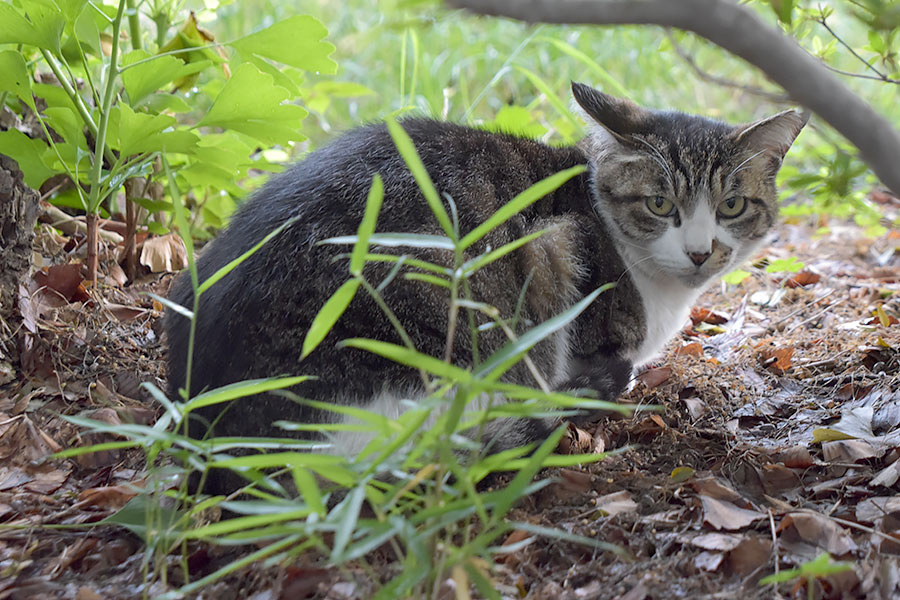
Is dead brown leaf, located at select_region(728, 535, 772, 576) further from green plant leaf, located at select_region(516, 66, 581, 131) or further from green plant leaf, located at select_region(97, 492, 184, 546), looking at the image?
green plant leaf, located at select_region(516, 66, 581, 131)

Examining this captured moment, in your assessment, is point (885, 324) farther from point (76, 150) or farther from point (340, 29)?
point (340, 29)

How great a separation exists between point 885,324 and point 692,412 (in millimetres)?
973

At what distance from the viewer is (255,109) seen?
2146 mm

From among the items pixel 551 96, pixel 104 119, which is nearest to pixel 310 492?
pixel 104 119

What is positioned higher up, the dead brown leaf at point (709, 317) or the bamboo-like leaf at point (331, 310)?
the bamboo-like leaf at point (331, 310)

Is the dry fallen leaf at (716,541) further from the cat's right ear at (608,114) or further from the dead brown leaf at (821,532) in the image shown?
the cat's right ear at (608,114)

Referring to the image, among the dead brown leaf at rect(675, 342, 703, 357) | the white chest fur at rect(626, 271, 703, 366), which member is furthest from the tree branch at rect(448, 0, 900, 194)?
the dead brown leaf at rect(675, 342, 703, 357)

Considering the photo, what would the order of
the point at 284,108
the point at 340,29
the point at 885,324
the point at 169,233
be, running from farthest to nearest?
the point at 340,29 → the point at 169,233 → the point at 885,324 → the point at 284,108

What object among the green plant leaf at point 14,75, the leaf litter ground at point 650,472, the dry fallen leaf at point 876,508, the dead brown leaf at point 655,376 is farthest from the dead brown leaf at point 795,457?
the green plant leaf at point 14,75

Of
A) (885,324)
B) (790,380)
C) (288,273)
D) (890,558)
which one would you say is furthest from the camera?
(885,324)

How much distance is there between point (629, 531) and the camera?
5.17ft

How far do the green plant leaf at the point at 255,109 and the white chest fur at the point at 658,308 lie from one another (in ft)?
3.84

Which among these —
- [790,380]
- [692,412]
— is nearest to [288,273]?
[692,412]

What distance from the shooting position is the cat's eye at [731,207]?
7.68 ft
